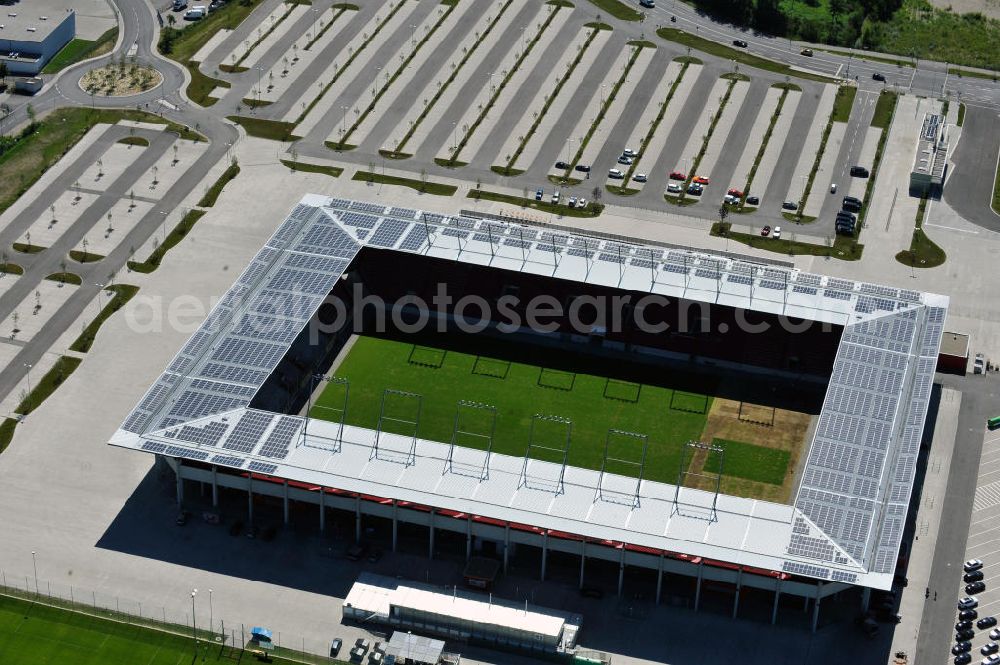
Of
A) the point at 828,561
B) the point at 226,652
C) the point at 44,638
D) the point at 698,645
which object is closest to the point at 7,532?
the point at 44,638

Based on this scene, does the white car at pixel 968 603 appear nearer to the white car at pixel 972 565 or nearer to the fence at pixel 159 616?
the white car at pixel 972 565

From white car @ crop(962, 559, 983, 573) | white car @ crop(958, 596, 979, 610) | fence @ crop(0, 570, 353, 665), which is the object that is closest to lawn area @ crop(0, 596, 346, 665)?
fence @ crop(0, 570, 353, 665)

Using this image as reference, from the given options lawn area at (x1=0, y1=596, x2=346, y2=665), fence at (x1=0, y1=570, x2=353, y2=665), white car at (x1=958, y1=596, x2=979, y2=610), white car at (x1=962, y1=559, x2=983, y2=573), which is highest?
white car at (x1=962, y1=559, x2=983, y2=573)

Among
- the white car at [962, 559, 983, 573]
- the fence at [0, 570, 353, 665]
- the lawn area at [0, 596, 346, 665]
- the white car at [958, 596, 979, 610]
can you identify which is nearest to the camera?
the lawn area at [0, 596, 346, 665]

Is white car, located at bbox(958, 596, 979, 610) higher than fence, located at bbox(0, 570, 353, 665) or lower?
higher

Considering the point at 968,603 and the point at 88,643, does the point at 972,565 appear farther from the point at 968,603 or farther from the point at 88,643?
the point at 88,643

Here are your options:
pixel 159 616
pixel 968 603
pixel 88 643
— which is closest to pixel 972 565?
pixel 968 603

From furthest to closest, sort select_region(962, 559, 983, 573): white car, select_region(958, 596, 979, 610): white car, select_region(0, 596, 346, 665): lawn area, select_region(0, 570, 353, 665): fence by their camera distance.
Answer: select_region(962, 559, 983, 573): white car, select_region(958, 596, 979, 610): white car, select_region(0, 570, 353, 665): fence, select_region(0, 596, 346, 665): lawn area

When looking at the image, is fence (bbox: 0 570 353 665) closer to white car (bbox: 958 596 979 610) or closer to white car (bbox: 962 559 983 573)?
white car (bbox: 958 596 979 610)
